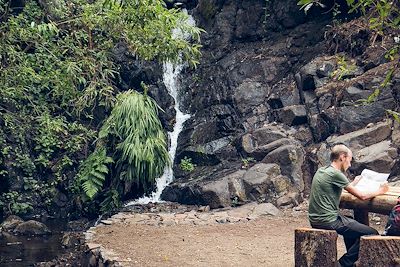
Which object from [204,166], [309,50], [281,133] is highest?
[309,50]

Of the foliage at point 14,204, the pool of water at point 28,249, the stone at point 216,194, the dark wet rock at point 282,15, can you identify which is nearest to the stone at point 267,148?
the stone at point 216,194

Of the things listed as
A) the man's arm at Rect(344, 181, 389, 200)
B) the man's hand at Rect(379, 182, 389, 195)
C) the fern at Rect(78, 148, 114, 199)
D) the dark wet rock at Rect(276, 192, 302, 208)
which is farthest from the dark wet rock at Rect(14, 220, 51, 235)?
the man's hand at Rect(379, 182, 389, 195)

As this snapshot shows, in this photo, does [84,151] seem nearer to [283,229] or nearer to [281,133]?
[281,133]

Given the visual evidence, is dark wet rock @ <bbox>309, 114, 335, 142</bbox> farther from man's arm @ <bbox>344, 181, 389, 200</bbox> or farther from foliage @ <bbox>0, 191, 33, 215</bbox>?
foliage @ <bbox>0, 191, 33, 215</bbox>

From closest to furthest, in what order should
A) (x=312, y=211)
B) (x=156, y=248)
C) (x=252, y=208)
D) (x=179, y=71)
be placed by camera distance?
(x=312, y=211) < (x=156, y=248) < (x=252, y=208) < (x=179, y=71)

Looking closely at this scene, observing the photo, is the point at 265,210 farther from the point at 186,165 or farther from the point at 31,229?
the point at 31,229

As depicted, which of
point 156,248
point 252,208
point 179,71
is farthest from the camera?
point 179,71

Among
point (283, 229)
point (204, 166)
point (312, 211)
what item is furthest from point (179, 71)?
point (312, 211)

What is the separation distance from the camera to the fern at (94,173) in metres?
12.5

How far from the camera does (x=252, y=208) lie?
10914mm

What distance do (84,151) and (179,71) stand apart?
155 inches

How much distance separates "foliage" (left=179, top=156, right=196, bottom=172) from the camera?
13609 millimetres

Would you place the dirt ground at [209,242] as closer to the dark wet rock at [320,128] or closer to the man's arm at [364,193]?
the man's arm at [364,193]

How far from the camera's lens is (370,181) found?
19.6 ft
